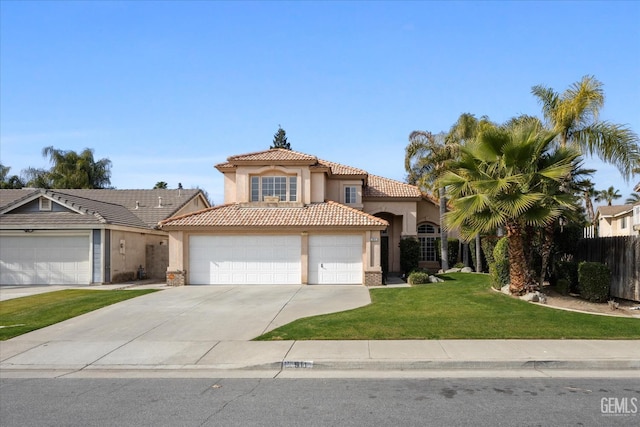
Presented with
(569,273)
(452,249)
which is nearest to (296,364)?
(569,273)

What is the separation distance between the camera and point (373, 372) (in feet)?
28.3

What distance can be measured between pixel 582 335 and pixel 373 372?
16.3 feet

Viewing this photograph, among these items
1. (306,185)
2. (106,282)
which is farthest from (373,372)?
(106,282)

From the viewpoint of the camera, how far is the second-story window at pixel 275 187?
77.1ft

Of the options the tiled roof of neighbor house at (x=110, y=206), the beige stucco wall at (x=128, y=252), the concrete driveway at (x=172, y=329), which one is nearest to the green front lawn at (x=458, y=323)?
the concrete driveway at (x=172, y=329)

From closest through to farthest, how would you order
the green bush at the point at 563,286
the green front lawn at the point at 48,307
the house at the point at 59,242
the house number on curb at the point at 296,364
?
the house number on curb at the point at 296,364 < the green front lawn at the point at 48,307 < the green bush at the point at 563,286 < the house at the point at 59,242

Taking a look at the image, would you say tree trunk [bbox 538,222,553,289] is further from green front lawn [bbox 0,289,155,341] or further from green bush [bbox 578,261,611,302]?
green front lawn [bbox 0,289,155,341]

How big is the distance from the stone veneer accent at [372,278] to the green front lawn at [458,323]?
17.1 feet

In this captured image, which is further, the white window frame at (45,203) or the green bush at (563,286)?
the white window frame at (45,203)

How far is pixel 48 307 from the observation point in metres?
15.5

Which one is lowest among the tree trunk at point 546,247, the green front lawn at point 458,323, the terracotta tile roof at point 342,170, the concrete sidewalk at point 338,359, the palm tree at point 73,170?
the concrete sidewalk at point 338,359

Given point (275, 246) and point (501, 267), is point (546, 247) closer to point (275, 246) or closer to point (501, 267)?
point (501, 267)

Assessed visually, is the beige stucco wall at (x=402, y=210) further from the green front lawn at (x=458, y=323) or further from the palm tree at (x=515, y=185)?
the green front lawn at (x=458, y=323)

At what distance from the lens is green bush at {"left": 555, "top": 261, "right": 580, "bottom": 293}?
1574cm
